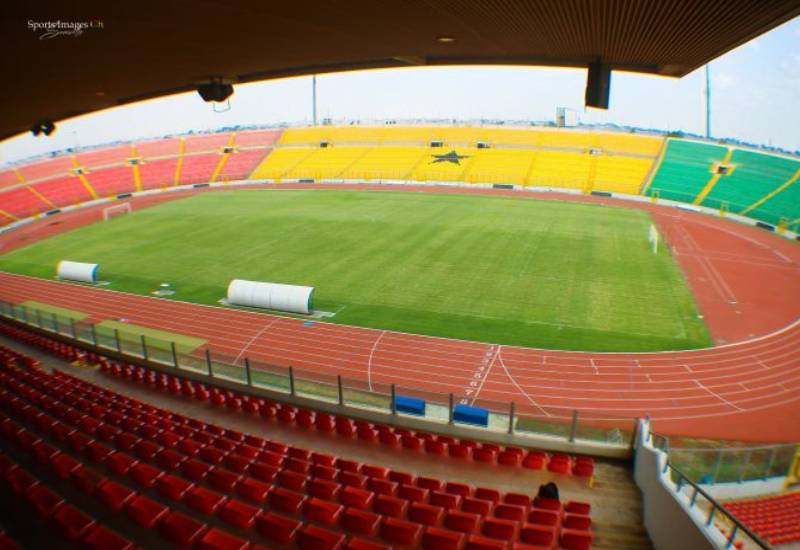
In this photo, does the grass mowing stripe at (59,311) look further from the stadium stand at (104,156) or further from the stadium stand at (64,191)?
the stadium stand at (104,156)

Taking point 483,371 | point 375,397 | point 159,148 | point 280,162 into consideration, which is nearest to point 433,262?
point 483,371

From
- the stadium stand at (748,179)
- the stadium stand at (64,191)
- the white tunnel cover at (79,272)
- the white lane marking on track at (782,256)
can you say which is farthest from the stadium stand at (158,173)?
the white lane marking on track at (782,256)

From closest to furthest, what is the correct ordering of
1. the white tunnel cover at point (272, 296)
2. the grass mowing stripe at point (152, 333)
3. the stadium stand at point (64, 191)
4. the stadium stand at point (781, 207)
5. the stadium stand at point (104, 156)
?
1. the grass mowing stripe at point (152, 333)
2. the white tunnel cover at point (272, 296)
3. the stadium stand at point (781, 207)
4. the stadium stand at point (64, 191)
5. the stadium stand at point (104, 156)

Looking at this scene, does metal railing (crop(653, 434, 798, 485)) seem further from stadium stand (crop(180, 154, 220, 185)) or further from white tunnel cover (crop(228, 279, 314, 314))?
stadium stand (crop(180, 154, 220, 185))

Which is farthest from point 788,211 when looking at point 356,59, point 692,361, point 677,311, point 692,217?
point 356,59

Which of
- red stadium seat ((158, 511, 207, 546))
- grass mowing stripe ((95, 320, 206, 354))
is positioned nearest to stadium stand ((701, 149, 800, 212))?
grass mowing stripe ((95, 320, 206, 354))

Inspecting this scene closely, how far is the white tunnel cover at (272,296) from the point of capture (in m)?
22.8

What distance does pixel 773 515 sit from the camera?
961 cm

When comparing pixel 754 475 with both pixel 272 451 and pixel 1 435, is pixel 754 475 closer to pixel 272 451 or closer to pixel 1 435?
pixel 272 451

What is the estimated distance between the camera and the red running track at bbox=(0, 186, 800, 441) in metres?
15.8

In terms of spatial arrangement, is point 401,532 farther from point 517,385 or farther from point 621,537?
point 517,385

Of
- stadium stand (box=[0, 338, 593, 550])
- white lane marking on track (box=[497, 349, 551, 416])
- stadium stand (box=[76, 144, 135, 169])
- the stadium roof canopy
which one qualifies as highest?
the stadium roof canopy

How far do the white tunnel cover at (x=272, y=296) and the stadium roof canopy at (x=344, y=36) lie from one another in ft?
45.1

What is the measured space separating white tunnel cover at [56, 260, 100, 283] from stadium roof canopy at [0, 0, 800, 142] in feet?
69.0
